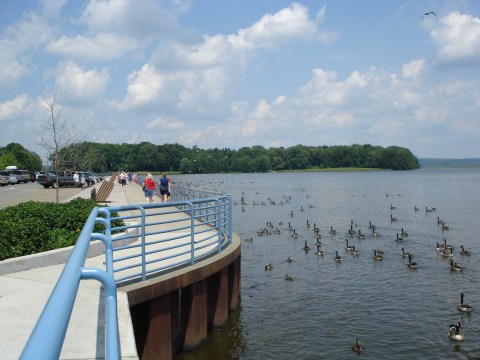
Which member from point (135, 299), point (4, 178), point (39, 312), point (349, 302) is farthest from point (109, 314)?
point (4, 178)

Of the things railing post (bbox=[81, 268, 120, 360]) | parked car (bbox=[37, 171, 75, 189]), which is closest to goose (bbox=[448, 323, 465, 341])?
railing post (bbox=[81, 268, 120, 360])

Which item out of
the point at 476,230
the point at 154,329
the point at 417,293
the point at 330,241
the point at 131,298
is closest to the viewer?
the point at 131,298

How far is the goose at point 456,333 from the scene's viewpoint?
1217cm

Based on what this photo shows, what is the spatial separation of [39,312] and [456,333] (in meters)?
9.83

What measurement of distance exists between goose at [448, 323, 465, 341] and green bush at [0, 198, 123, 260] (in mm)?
8825

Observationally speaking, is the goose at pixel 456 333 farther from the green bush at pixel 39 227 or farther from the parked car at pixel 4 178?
the parked car at pixel 4 178

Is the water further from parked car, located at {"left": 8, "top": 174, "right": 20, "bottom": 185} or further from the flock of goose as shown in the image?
parked car, located at {"left": 8, "top": 174, "right": 20, "bottom": 185}

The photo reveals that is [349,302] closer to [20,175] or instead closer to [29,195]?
[29,195]

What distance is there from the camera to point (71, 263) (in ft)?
8.22

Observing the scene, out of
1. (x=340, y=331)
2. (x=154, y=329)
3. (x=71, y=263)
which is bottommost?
(x=340, y=331)

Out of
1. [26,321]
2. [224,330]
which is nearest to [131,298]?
[26,321]

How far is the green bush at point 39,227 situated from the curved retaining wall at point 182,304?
10.2 ft

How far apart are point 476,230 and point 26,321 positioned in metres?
29.9

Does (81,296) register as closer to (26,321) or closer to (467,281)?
(26,321)
